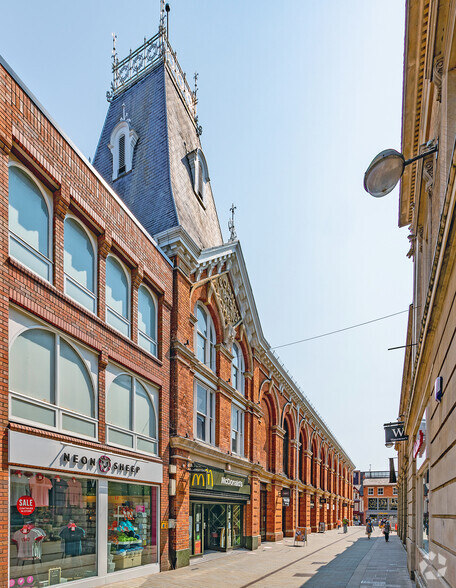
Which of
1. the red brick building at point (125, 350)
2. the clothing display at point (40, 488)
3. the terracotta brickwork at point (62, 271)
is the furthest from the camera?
the red brick building at point (125, 350)

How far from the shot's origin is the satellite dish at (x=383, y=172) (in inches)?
198

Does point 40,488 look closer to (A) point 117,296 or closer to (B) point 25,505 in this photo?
(B) point 25,505

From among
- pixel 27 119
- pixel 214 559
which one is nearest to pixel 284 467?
pixel 214 559

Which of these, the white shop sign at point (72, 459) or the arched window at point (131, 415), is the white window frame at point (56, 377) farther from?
the arched window at point (131, 415)

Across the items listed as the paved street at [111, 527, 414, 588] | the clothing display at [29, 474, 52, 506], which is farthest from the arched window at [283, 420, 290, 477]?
the clothing display at [29, 474, 52, 506]

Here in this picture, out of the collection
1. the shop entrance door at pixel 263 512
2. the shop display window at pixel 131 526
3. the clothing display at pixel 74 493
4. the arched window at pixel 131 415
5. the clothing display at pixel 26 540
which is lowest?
the shop entrance door at pixel 263 512

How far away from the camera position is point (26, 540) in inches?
391

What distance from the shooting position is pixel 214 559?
19344 millimetres

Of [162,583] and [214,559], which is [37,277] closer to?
[162,583]

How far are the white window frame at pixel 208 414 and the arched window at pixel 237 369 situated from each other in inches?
113

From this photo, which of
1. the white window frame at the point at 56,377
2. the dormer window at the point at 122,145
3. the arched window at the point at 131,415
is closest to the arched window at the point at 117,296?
the arched window at the point at 131,415

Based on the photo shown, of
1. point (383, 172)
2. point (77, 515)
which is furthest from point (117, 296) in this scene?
point (383, 172)

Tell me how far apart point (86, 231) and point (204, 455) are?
9.90 metres

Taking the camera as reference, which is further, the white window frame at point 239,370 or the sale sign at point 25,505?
the white window frame at point 239,370
